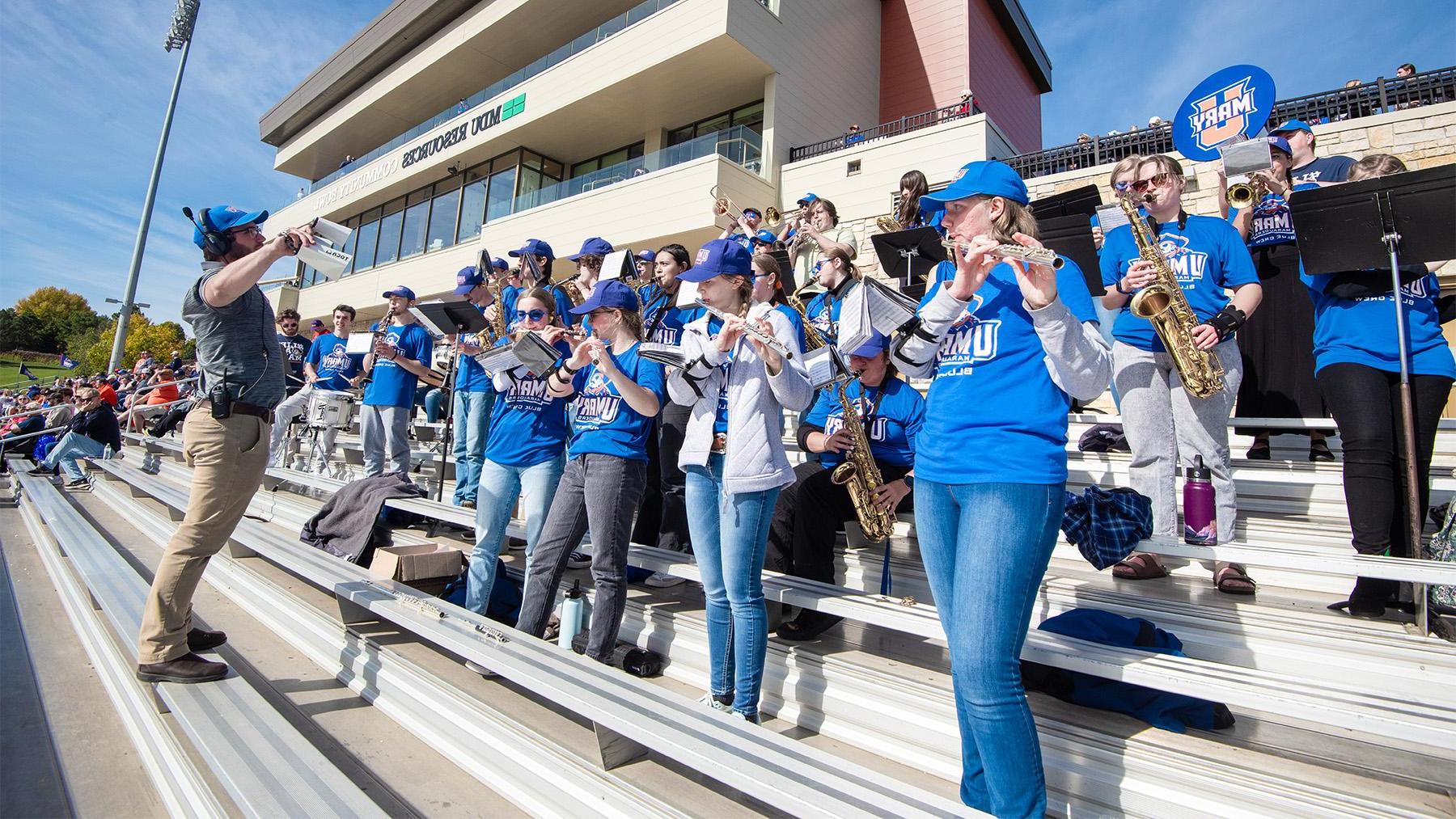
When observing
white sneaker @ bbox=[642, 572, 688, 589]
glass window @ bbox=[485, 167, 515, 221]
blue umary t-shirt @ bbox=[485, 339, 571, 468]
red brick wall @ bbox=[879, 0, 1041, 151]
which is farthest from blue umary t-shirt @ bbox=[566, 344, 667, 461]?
glass window @ bbox=[485, 167, 515, 221]

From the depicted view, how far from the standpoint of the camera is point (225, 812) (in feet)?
6.74

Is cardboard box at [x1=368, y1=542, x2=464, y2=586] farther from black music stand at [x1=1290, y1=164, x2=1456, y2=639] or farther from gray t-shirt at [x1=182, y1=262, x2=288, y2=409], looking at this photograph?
black music stand at [x1=1290, y1=164, x2=1456, y2=639]

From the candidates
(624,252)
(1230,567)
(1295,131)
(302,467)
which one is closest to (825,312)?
(624,252)

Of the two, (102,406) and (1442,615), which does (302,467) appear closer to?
(102,406)

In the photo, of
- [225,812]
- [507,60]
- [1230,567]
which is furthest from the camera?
[507,60]

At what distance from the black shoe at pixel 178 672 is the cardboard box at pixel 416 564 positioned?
3.62 ft

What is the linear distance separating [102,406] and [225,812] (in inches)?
487

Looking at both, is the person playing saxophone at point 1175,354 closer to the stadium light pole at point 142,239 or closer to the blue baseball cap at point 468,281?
the blue baseball cap at point 468,281

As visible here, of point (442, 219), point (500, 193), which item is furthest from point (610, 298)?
point (442, 219)

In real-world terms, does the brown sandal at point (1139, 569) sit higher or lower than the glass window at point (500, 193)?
lower

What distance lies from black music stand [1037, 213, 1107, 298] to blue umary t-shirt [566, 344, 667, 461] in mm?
2130

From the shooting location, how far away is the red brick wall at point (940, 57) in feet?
53.3

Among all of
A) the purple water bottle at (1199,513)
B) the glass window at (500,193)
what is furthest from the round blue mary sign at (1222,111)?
the glass window at (500,193)

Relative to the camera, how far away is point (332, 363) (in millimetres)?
7520
